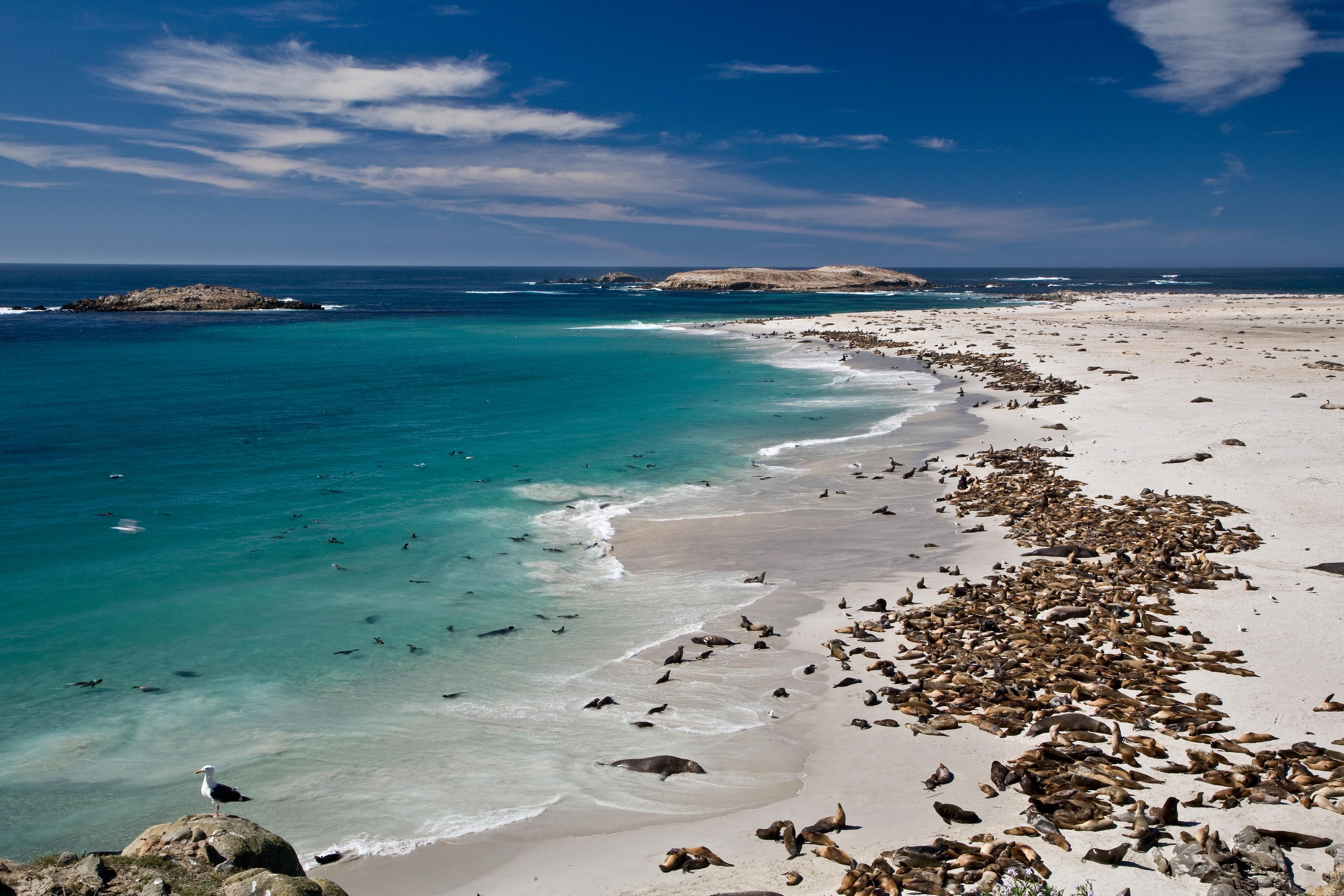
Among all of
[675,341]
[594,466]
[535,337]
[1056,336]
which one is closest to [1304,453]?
[594,466]

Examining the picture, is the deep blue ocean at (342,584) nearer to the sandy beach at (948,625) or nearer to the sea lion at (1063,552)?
the sandy beach at (948,625)

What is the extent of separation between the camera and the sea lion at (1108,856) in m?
5.23

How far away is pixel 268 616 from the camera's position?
37.3 feet

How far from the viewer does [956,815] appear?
5.95m

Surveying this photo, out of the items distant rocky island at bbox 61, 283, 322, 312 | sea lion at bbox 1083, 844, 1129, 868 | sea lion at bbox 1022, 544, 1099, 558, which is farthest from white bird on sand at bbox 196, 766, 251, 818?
distant rocky island at bbox 61, 283, 322, 312

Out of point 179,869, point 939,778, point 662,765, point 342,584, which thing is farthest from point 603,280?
point 179,869

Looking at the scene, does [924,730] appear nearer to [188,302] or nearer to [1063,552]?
[1063,552]

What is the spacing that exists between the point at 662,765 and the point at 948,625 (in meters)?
4.24

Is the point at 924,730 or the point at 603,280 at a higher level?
the point at 603,280

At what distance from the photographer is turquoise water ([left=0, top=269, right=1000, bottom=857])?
24.0 ft

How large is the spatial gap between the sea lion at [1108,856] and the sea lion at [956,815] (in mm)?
805

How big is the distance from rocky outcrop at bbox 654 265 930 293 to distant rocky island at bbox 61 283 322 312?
6972cm

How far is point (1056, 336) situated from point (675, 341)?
80.9 feet

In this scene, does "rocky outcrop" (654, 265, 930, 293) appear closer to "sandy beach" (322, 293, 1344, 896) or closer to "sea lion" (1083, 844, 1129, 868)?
"sandy beach" (322, 293, 1344, 896)
